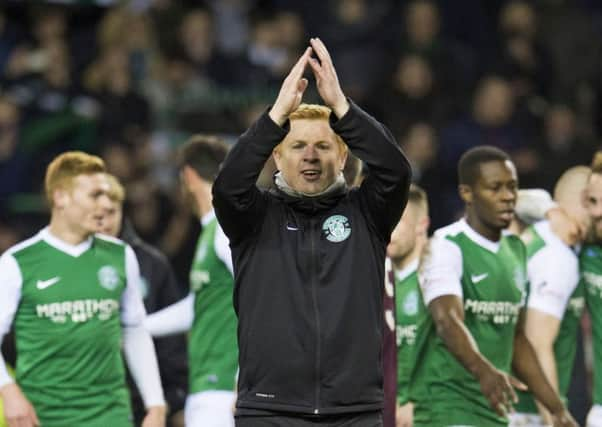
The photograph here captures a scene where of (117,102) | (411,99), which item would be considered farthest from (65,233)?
(411,99)

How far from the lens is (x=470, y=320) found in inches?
299

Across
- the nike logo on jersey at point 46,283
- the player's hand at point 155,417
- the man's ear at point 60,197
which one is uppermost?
the man's ear at point 60,197

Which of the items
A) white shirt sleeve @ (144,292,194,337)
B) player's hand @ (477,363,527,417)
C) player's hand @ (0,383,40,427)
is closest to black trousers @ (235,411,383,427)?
player's hand @ (477,363,527,417)

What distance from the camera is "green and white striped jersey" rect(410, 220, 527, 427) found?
298 inches

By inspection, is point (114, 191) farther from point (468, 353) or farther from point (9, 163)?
point (9, 163)

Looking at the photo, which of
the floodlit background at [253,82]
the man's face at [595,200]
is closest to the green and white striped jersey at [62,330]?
the man's face at [595,200]

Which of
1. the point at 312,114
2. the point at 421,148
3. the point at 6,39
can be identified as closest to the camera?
the point at 312,114

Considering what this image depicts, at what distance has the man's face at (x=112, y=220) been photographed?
8.45m

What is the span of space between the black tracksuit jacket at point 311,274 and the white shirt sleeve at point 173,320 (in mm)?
2641

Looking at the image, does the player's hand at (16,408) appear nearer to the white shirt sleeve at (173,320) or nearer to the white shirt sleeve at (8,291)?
the white shirt sleeve at (8,291)

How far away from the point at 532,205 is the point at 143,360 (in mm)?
2345

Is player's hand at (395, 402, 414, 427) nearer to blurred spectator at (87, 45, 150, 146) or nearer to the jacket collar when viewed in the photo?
the jacket collar

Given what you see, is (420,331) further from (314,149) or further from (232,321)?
(314,149)

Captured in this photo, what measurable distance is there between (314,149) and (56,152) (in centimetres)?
626
